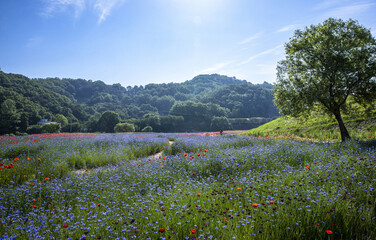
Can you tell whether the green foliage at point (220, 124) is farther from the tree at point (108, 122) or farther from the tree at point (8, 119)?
the tree at point (8, 119)

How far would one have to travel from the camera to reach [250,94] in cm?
11238

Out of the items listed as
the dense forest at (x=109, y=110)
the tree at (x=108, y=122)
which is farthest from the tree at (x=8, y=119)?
the tree at (x=108, y=122)

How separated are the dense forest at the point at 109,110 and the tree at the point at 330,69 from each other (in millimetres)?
41998

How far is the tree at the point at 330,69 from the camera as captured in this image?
37.5 ft

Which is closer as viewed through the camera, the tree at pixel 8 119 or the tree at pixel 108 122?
the tree at pixel 8 119

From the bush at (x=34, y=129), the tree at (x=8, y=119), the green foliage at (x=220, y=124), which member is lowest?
the green foliage at (x=220, y=124)

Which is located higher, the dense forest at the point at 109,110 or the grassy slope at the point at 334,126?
the dense forest at the point at 109,110

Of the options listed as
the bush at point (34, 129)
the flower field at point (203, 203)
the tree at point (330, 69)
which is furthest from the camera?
the bush at point (34, 129)

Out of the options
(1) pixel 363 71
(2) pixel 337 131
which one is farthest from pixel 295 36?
(2) pixel 337 131

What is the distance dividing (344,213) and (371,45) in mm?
12919

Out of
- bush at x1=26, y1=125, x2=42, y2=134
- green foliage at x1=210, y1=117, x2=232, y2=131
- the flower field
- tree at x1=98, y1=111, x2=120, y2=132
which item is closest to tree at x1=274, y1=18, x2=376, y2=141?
the flower field

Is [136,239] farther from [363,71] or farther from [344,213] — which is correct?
[363,71]

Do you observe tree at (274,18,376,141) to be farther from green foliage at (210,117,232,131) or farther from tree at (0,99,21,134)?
green foliage at (210,117,232,131)

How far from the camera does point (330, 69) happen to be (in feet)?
39.0
